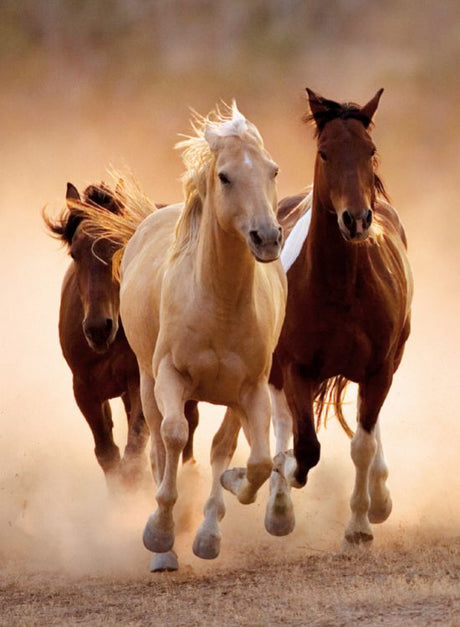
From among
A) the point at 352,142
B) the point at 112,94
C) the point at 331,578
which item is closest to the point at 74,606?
the point at 331,578


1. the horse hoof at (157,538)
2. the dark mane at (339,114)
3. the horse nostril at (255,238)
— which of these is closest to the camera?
the horse nostril at (255,238)

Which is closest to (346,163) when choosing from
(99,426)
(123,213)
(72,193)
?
(123,213)

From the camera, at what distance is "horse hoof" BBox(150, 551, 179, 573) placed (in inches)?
300

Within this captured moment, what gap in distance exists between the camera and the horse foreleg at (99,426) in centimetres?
939

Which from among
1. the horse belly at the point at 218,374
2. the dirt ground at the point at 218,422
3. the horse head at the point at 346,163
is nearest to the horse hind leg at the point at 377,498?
the dirt ground at the point at 218,422

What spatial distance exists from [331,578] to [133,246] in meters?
2.25

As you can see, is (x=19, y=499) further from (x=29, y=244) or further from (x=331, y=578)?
(x=29, y=244)

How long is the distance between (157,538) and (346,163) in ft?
6.58

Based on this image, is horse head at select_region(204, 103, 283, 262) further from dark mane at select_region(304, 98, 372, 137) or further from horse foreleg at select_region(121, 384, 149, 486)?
horse foreleg at select_region(121, 384, 149, 486)

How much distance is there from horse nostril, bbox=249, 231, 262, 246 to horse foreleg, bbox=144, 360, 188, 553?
0.96 metres

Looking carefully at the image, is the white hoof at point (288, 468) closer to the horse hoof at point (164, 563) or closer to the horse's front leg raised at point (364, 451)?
the horse's front leg raised at point (364, 451)

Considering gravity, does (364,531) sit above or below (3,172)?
below

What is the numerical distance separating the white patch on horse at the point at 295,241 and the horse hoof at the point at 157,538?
6.17 feet

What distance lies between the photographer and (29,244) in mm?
17078
